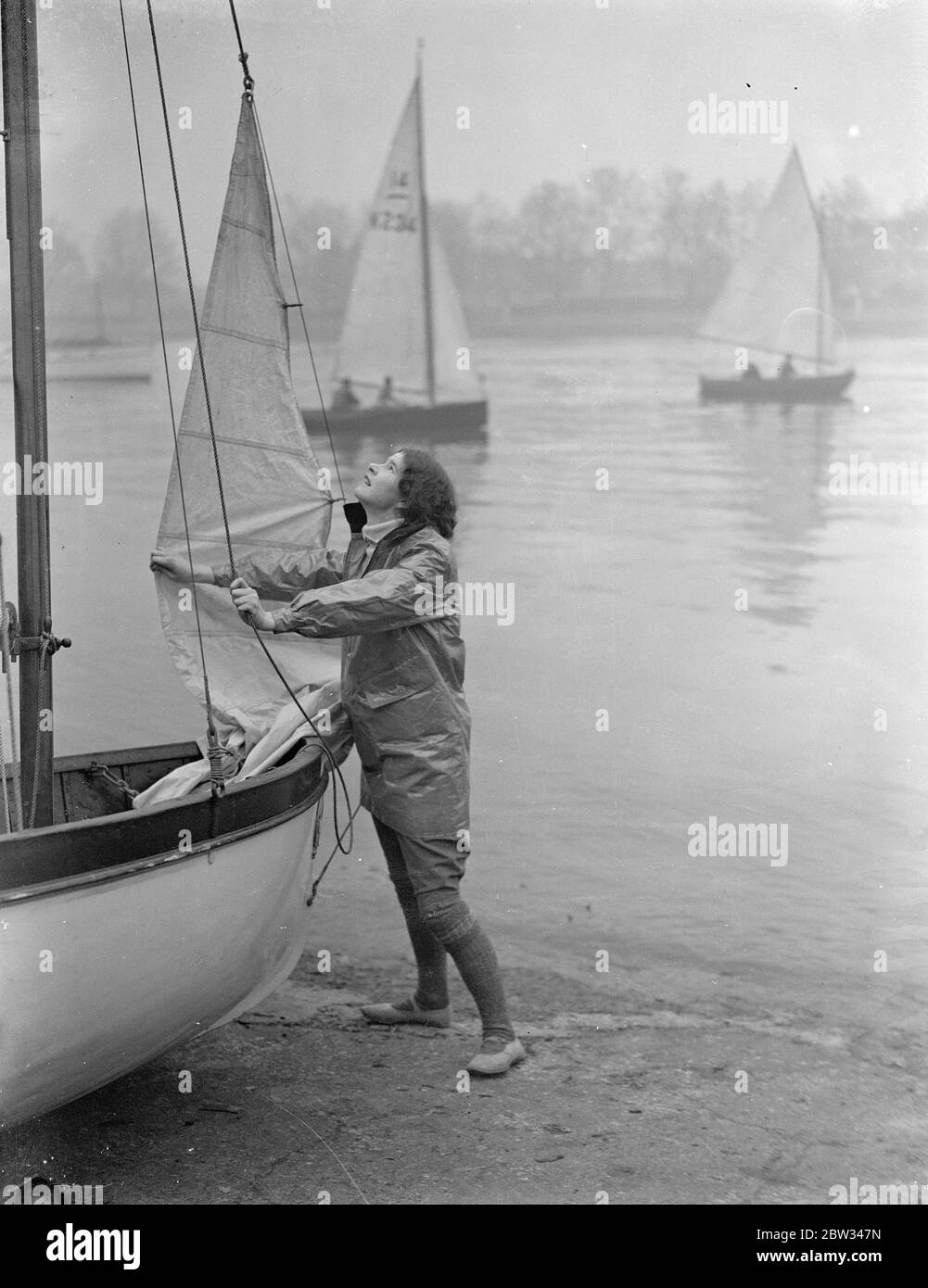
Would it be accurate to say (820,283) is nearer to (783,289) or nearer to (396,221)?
(783,289)

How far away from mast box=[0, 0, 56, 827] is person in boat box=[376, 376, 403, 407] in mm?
2104

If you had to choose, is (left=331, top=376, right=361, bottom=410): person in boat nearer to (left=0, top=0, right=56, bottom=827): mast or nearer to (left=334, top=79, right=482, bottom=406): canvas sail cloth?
(left=334, top=79, right=482, bottom=406): canvas sail cloth

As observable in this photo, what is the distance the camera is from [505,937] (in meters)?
4.80

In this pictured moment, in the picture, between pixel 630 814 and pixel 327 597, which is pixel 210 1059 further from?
pixel 630 814

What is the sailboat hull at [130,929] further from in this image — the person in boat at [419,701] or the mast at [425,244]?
the mast at [425,244]

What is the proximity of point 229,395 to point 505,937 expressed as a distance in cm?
204

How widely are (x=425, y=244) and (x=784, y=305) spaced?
1210 mm

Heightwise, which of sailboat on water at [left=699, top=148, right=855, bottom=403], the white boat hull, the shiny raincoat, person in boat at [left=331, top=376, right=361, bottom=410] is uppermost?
sailboat on water at [left=699, top=148, right=855, bottom=403]

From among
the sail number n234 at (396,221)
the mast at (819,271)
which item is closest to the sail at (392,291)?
the sail number n234 at (396,221)

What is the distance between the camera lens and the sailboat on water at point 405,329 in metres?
4.91

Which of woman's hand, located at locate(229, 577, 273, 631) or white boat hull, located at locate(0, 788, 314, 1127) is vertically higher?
woman's hand, located at locate(229, 577, 273, 631)

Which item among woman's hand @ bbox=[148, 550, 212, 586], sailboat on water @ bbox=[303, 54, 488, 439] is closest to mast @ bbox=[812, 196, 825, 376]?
sailboat on water @ bbox=[303, 54, 488, 439]

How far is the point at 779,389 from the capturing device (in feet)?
16.8

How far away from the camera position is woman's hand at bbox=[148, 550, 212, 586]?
3.66 m
